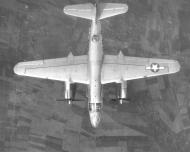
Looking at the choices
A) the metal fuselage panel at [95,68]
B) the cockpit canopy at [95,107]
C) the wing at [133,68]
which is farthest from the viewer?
the wing at [133,68]

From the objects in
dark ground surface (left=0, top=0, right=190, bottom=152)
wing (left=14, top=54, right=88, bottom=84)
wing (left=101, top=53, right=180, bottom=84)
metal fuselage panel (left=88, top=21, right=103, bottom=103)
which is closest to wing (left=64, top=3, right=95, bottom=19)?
metal fuselage panel (left=88, top=21, right=103, bottom=103)

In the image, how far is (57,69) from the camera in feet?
55.2

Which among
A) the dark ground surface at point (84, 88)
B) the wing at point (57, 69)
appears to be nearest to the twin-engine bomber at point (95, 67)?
the wing at point (57, 69)

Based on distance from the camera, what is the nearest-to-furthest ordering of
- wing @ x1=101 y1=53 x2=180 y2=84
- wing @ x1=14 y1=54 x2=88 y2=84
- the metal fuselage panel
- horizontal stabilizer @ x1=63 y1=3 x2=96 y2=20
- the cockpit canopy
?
the cockpit canopy < the metal fuselage panel < horizontal stabilizer @ x1=63 y1=3 x2=96 y2=20 < wing @ x1=101 y1=53 x2=180 y2=84 < wing @ x1=14 y1=54 x2=88 y2=84

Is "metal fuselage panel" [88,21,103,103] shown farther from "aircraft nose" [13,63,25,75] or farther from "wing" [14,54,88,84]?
"aircraft nose" [13,63,25,75]

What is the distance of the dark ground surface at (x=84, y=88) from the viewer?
1773cm

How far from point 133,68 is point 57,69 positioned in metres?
4.89

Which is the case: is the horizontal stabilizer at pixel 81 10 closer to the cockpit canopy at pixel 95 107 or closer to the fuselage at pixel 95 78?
the fuselage at pixel 95 78

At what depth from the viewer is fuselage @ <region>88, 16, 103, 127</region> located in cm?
1617

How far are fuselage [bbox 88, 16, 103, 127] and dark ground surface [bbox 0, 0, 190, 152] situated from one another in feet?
6.22

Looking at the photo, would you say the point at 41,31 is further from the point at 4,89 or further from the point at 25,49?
the point at 4,89

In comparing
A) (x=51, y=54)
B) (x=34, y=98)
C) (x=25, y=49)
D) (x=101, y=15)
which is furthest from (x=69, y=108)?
(x=101, y=15)

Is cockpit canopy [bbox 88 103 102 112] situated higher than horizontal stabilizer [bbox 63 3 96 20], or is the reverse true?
horizontal stabilizer [bbox 63 3 96 20]

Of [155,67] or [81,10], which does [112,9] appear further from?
[155,67]
